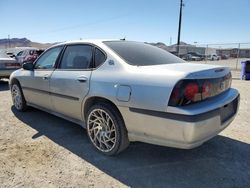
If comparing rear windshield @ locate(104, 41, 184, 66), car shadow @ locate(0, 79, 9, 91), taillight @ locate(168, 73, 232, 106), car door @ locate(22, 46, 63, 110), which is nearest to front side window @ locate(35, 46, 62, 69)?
car door @ locate(22, 46, 63, 110)

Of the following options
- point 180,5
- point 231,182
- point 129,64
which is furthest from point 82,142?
point 180,5

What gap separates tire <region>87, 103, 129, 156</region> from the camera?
3201 millimetres

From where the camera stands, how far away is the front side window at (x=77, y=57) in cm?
372

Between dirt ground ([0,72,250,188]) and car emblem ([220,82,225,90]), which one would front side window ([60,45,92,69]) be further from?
car emblem ([220,82,225,90])

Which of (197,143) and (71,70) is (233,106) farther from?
(71,70)

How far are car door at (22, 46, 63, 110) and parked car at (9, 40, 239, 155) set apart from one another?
0.09 ft

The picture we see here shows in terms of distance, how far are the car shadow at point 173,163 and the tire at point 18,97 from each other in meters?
1.54

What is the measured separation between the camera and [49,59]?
15.1 ft

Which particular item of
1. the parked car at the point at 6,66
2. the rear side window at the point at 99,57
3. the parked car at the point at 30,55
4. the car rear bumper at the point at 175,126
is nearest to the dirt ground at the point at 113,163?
the car rear bumper at the point at 175,126

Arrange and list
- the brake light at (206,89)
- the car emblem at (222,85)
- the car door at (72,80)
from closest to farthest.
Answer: the brake light at (206,89) < the car emblem at (222,85) < the car door at (72,80)

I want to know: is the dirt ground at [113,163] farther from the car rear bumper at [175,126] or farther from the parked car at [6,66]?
the parked car at [6,66]

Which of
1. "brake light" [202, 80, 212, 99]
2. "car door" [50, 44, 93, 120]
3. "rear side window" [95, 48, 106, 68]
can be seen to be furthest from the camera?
"car door" [50, 44, 93, 120]

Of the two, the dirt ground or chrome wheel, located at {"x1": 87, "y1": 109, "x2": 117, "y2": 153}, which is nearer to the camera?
the dirt ground

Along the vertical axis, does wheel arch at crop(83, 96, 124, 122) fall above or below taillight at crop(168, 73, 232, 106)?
below
